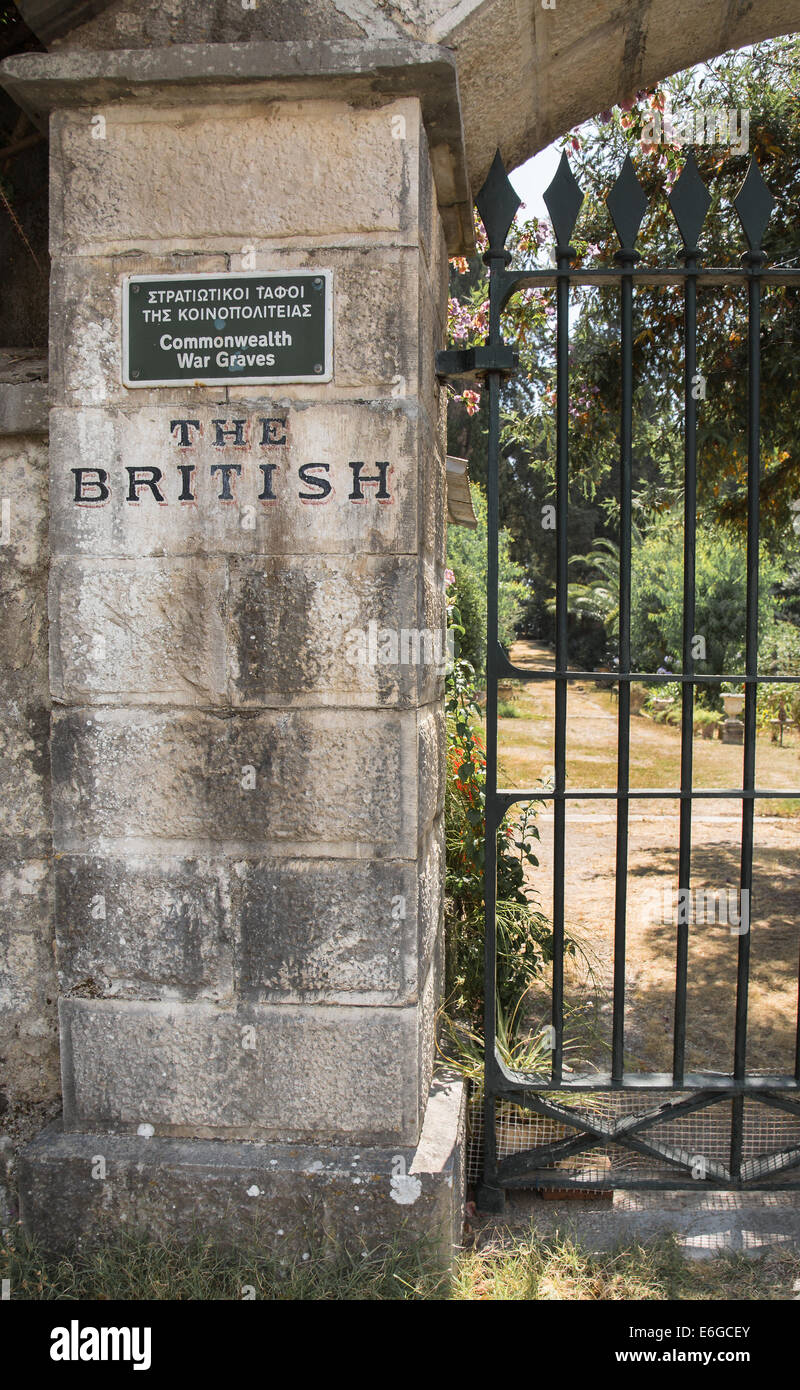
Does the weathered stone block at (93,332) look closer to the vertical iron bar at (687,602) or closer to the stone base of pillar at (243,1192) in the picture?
the vertical iron bar at (687,602)

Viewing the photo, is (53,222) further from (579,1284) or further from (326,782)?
(579,1284)

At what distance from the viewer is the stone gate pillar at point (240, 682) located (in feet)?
7.26

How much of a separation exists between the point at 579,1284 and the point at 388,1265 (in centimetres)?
47

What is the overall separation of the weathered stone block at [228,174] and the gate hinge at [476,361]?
0.39 metres

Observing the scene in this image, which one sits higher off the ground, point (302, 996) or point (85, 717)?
point (85, 717)

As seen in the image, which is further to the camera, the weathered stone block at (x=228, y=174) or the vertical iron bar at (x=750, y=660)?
the vertical iron bar at (x=750, y=660)

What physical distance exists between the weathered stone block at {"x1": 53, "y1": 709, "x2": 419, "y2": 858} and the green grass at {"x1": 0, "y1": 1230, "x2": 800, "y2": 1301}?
95 centimetres

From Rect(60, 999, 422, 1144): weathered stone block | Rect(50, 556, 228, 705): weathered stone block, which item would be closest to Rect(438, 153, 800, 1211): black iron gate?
Rect(60, 999, 422, 1144): weathered stone block

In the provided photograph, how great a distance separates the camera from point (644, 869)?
6.39 m

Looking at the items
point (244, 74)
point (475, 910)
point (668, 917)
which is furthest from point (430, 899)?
point (668, 917)

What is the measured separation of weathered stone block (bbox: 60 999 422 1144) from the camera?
7.46ft

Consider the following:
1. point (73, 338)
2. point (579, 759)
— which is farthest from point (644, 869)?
point (73, 338)

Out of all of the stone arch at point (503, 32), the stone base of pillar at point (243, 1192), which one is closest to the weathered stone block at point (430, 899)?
the stone base of pillar at point (243, 1192)

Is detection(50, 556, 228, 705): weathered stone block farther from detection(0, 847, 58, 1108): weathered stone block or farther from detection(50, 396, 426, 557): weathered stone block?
detection(0, 847, 58, 1108): weathered stone block
